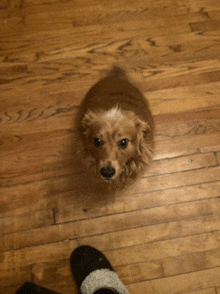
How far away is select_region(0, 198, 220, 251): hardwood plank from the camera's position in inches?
70.9

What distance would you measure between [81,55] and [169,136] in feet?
4.08

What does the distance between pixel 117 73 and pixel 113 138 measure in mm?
894

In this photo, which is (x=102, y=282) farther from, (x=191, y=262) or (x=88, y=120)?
(x=88, y=120)

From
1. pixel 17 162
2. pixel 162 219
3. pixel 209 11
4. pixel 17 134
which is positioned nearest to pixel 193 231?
pixel 162 219

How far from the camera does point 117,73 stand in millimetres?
2156

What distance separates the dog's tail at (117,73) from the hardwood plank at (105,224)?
1.26 m

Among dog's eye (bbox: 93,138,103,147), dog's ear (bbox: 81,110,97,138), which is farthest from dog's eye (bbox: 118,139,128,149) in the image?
dog's ear (bbox: 81,110,97,138)

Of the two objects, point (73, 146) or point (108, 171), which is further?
point (73, 146)

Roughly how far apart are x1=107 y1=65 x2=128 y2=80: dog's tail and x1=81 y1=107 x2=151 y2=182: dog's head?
605 millimetres

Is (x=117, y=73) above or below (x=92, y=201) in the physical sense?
above

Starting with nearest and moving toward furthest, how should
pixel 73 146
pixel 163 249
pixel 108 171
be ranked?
pixel 108 171 < pixel 163 249 < pixel 73 146

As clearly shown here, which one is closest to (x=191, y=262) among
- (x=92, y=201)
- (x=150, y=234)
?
(x=150, y=234)

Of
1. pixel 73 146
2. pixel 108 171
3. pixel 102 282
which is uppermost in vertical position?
pixel 108 171

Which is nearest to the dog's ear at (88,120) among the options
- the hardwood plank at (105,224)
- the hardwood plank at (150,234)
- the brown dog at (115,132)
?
the brown dog at (115,132)
